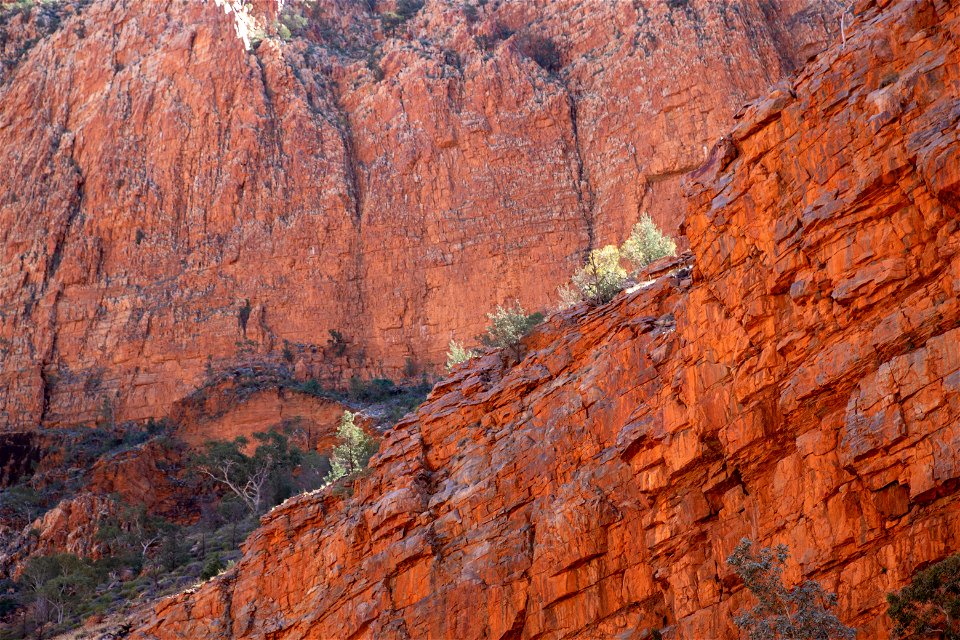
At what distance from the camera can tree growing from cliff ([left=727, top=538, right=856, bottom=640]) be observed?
16.0 meters

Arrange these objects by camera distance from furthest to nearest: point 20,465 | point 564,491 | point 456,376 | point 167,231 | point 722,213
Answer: point 167,231, point 20,465, point 456,376, point 564,491, point 722,213

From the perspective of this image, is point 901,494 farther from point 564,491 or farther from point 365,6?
Result: point 365,6

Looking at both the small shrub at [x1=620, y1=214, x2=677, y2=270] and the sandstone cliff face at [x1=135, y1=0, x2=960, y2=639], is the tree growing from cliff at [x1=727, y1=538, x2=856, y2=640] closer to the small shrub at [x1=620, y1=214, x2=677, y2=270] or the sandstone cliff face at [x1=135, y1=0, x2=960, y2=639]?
the sandstone cliff face at [x1=135, y1=0, x2=960, y2=639]

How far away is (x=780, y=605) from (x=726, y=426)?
4.28m

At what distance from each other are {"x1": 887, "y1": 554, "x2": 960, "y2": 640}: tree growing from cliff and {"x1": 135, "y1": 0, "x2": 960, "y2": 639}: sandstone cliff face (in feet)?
2.73

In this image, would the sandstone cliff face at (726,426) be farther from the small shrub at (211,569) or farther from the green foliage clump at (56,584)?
the green foliage clump at (56,584)

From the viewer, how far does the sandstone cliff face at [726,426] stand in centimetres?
1775

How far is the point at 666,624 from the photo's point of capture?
827 inches

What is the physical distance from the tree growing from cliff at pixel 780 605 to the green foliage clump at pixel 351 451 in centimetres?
2058

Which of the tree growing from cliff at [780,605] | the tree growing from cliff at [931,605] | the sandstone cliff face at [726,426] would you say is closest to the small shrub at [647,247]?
the sandstone cliff face at [726,426]

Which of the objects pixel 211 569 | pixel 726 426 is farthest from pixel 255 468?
pixel 726 426

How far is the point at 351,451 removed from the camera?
39344 mm

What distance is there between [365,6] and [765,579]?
60873 mm

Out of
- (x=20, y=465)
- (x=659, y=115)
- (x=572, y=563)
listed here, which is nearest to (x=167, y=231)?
(x=20, y=465)
